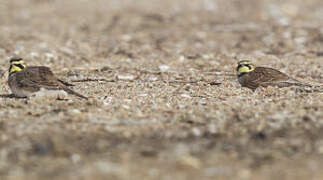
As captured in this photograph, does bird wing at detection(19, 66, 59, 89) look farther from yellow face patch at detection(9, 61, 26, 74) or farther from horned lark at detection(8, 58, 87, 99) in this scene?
yellow face patch at detection(9, 61, 26, 74)

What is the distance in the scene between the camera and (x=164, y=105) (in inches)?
252

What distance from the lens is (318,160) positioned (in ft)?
14.9

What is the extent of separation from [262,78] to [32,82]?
3275 mm

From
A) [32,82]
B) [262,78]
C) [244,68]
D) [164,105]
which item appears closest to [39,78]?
[32,82]

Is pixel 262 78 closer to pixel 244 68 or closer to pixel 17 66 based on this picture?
pixel 244 68

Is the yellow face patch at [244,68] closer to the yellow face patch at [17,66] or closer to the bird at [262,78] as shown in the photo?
the bird at [262,78]

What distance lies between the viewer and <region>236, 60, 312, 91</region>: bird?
765cm

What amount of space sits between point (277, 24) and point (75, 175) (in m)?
10.4

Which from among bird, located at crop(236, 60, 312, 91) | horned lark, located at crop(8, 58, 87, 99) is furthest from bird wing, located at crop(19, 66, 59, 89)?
bird, located at crop(236, 60, 312, 91)

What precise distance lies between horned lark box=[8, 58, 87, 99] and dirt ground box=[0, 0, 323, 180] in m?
0.17

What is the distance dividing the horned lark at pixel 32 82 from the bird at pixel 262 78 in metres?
2.56

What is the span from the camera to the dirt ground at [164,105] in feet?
14.7

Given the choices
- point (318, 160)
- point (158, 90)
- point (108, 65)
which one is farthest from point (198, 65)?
point (318, 160)

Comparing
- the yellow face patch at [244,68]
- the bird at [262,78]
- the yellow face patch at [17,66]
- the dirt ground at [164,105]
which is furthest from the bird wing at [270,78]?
the yellow face patch at [17,66]
